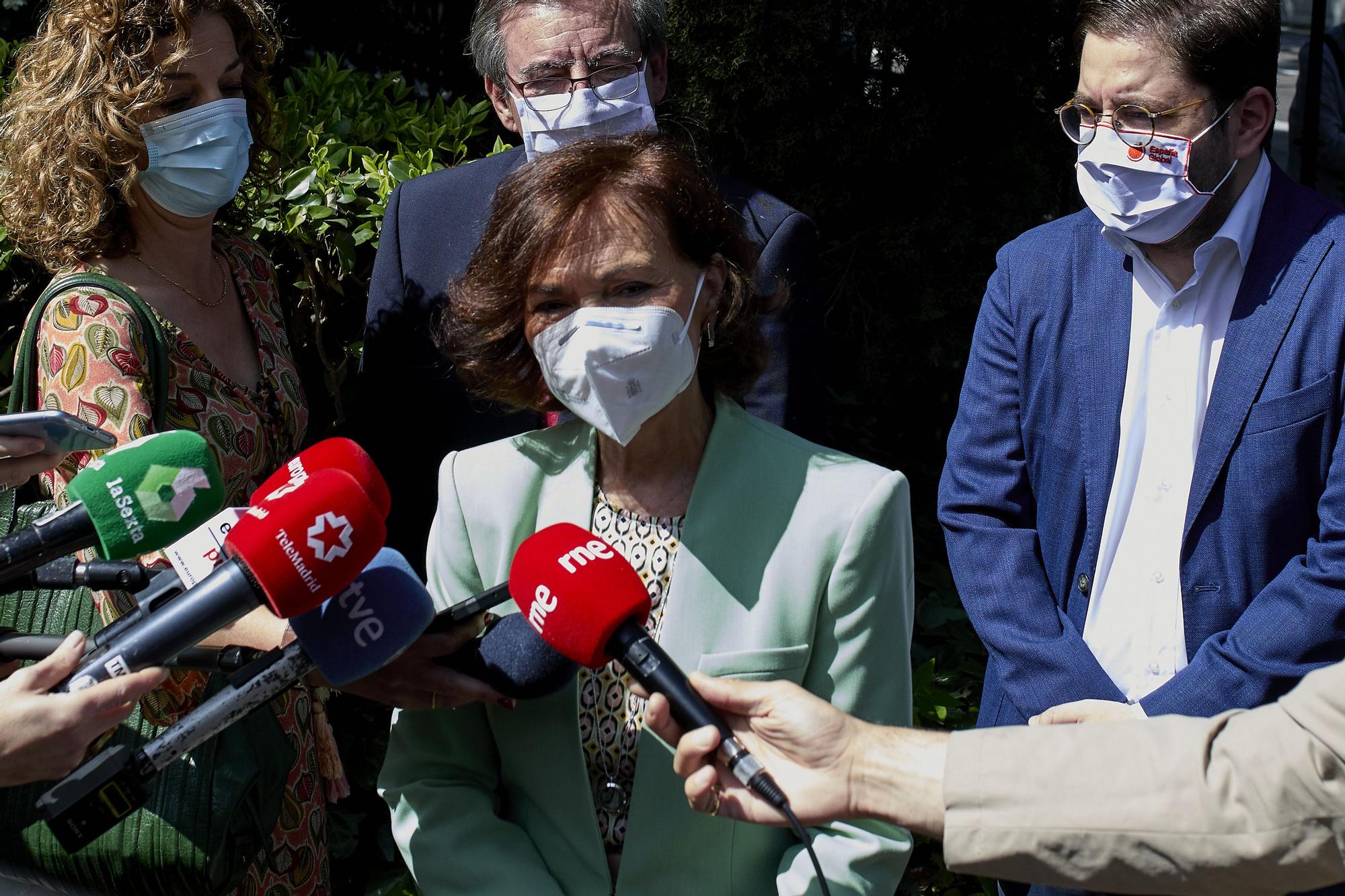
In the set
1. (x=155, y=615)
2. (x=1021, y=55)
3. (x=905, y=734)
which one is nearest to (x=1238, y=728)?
(x=905, y=734)

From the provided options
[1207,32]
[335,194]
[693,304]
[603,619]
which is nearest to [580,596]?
[603,619]

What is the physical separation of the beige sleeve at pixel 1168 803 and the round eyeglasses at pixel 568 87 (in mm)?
1921

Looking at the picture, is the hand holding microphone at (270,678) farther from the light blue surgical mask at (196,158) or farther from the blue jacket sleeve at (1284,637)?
the blue jacket sleeve at (1284,637)

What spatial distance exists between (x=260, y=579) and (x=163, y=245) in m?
1.56

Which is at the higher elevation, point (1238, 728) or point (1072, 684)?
point (1238, 728)

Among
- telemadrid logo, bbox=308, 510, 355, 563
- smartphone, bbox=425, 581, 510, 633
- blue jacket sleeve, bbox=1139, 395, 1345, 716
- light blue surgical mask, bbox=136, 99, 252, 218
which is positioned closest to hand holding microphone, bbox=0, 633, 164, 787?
telemadrid logo, bbox=308, 510, 355, 563

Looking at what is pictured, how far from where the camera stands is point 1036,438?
115 inches

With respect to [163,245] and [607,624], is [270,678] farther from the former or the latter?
[163,245]

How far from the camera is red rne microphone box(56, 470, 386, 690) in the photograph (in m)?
1.58

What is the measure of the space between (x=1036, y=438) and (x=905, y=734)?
1241mm

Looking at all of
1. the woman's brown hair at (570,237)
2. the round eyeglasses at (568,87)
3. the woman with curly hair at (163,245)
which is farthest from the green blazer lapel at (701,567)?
the round eyeglasses at (568,87)

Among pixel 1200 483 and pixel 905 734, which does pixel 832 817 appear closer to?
pixel 905 734

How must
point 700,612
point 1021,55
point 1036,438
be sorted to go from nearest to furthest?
1. point 700,612
2. point 1036,438
3. point 1021,55

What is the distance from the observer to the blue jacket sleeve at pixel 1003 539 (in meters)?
2.76
